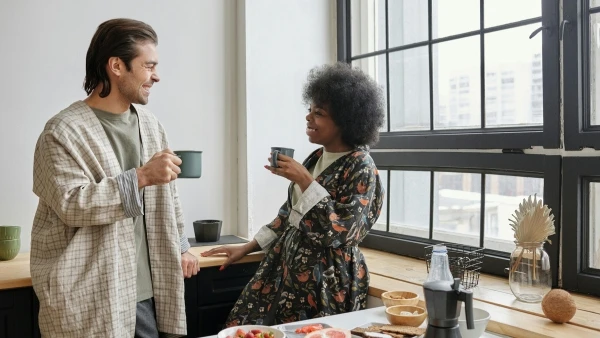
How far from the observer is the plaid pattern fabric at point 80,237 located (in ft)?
6.00

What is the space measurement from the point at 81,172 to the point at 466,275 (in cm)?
140

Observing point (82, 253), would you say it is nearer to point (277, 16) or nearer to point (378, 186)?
point (378, 186)

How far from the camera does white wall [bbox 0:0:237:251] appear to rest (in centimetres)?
255

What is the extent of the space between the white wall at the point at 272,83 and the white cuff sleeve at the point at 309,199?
92cm

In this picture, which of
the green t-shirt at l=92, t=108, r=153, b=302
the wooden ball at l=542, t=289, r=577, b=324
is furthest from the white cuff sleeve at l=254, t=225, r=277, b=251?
the wooden ball at l=542, t=289, r=577, b=324

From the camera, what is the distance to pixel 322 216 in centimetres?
213

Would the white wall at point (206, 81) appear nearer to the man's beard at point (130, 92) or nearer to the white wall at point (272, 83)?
the white wall at point (272, 83)

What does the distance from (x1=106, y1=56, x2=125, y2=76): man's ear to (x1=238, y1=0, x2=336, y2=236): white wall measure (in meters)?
1.08

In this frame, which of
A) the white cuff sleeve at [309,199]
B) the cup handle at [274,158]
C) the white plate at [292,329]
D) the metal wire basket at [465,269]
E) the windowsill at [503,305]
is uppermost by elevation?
the cup handle at [274,158]

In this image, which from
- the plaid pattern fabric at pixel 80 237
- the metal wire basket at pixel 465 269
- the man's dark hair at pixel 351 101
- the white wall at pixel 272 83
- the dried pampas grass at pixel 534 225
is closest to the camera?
the plaid pattern fabric at pixel 80 237

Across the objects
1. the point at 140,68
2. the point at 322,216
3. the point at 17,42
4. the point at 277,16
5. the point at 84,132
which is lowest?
the point at 322,216

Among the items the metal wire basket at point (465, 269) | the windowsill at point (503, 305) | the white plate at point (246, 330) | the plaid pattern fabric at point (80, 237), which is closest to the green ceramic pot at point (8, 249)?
the plaid pattern fabric at point (80, 237)

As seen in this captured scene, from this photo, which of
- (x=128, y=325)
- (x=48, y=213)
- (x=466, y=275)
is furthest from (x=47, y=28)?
(x=466, y=275)

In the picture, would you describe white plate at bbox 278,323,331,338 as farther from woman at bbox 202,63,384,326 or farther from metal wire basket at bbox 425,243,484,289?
metal wire basket at bbox 425,243,484,289
